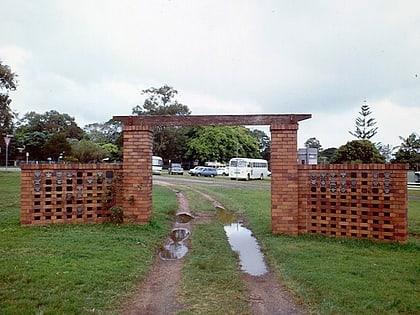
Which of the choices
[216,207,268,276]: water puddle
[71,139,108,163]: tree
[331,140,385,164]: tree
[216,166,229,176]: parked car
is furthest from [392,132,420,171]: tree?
[216,207,268,276]: water puddle

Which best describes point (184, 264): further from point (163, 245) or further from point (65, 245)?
point (65, 245)

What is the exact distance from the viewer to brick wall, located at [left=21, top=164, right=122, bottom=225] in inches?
317

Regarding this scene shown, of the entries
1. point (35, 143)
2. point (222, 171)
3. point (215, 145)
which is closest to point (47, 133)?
point (35, 143)

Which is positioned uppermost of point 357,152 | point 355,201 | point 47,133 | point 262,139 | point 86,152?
point 262,139

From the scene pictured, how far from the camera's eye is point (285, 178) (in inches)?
310

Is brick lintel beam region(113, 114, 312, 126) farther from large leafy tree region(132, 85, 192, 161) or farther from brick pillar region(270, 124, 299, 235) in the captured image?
large leafy tree region(132, 85, 192, 161)

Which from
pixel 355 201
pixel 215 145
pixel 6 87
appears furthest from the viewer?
pixel 215 145

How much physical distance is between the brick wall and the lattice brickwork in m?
4.23

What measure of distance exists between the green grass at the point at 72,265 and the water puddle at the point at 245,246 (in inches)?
57.1

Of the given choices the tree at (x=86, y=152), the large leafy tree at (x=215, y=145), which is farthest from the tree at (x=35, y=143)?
the large leafy tree at (x=215, y=145)

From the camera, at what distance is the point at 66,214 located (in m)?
8.23

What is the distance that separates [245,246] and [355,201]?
7.70 feet

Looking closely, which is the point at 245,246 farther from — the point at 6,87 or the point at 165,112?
the point at 165,112

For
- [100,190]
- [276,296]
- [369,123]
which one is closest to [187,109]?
[369,123]
